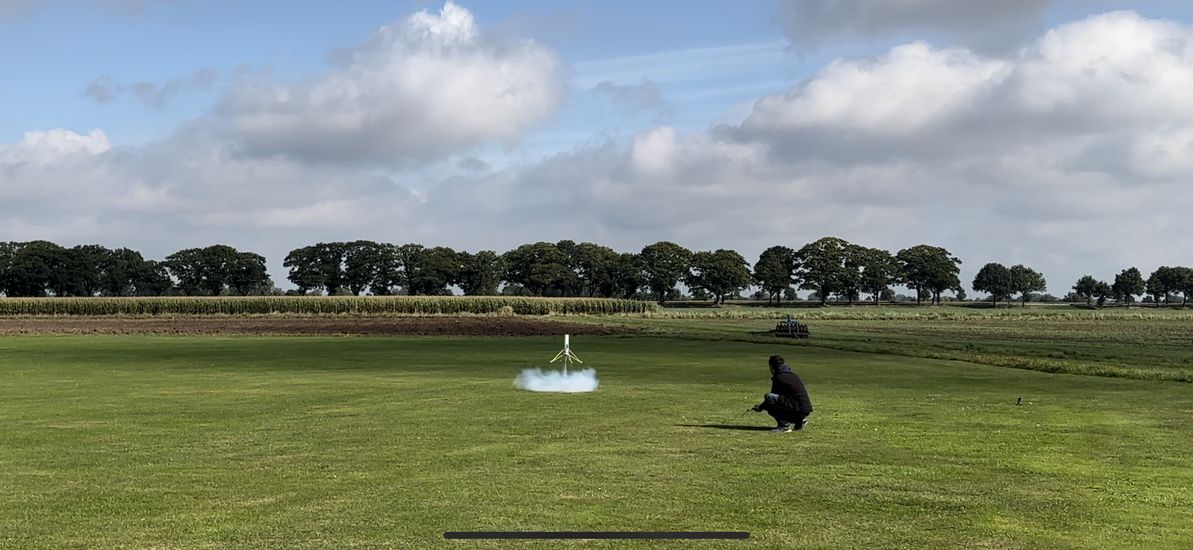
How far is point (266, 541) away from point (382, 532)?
55.4 inches

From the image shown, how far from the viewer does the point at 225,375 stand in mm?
38344

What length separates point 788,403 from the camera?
2103cm

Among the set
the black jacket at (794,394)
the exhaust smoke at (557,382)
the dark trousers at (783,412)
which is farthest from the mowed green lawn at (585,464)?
the exhaust smoke at (557,382)

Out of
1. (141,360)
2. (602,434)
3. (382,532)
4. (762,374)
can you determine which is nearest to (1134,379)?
(762,374)

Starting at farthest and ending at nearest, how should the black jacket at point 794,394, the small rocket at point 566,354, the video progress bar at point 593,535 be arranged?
the small rocket at point 566,354, the black jacket at point 794,394, the video progress bar at point 593,535

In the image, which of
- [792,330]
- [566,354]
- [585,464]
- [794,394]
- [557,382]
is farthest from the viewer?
[792,330]

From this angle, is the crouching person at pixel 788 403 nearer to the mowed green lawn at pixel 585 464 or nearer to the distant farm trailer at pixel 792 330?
the mowed green lawn at pixel 585 464

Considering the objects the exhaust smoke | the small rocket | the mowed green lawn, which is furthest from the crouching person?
the small rocket

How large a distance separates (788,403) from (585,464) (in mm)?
6330

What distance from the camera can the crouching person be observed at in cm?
2097

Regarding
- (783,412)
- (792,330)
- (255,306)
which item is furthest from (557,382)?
(255,306)

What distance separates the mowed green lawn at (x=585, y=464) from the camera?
1220 centimetres

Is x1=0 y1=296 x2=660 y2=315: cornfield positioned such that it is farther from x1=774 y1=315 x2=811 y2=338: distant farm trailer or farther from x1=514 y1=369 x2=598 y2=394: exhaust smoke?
x1=514 y1=369 x2=598 y2=394: exhaust smoke

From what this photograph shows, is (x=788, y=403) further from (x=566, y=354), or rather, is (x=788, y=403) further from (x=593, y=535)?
(x=566, y=354)
